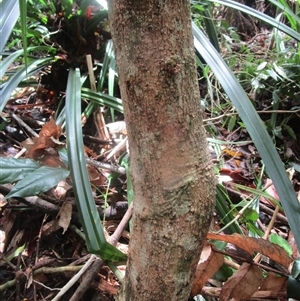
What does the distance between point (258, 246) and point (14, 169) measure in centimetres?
48

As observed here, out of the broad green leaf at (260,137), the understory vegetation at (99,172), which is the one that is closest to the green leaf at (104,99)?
the understory vegetation at (99,172)

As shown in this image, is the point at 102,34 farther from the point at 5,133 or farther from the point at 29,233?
the point at 29,233

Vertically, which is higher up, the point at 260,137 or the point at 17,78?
the point at 17,78

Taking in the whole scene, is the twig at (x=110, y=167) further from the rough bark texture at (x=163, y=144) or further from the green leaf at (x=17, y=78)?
the rough bark texture at (x=163, y=144)

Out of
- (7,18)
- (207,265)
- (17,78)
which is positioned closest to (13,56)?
(17,78)

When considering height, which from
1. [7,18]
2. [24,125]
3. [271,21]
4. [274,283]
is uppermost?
[7,18]

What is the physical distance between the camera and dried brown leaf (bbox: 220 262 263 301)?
0.49 meters

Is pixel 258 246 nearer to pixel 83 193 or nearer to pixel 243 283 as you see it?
pixel 243 283

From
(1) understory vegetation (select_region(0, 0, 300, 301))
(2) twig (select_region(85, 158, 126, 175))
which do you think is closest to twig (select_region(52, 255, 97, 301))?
(1) understory vegetation (select_region(0, 0, 300, 301))

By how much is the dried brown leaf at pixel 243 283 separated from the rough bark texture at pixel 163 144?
0.28ft

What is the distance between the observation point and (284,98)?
1270mm

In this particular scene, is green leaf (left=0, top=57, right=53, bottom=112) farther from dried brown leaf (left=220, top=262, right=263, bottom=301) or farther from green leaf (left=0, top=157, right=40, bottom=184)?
dried brown leaf (left=220, top=262, right=263, bottom=301)

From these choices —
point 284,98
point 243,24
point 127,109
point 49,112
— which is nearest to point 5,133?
point 49,112

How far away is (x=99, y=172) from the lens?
2.85ft
